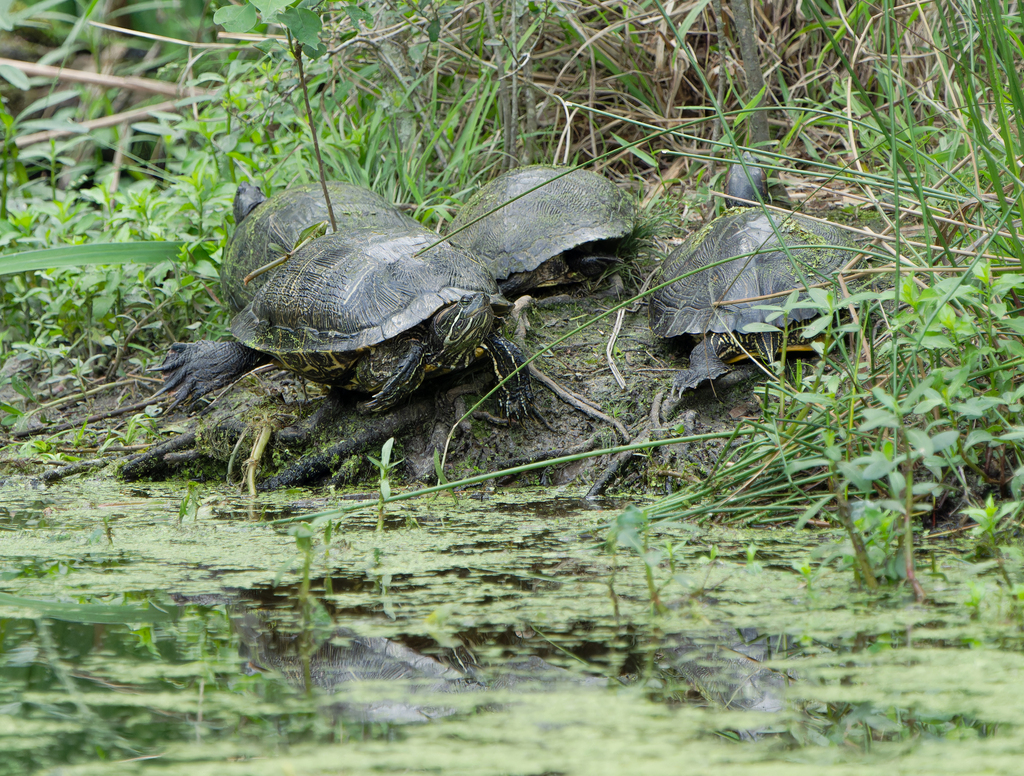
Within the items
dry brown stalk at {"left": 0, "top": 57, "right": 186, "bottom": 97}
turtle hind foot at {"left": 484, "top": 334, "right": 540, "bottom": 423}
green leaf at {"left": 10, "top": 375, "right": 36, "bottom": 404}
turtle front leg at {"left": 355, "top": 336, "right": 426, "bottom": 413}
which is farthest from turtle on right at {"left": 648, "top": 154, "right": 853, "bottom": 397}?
dry brown stalk at {"left": 0, "top": 57, "right": 186, "bottom": 97}

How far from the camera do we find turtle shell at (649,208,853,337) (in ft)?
9.93

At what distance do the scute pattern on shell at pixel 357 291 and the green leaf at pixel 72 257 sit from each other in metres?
0.96

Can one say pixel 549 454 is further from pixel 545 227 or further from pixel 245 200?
pixel 245 200

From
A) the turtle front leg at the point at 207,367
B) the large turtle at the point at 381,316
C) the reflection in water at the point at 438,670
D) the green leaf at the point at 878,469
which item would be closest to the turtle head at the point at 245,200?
the turtle front leg at the point at 207,367

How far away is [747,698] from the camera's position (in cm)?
128

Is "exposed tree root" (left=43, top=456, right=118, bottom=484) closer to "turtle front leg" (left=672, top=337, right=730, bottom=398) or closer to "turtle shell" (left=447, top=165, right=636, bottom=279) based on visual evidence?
"turtle shell" (left=447, top=165, right=636, bottom=279)

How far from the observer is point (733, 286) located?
3.10 metres

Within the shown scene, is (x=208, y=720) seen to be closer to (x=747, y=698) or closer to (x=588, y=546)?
(x=747, y=698)

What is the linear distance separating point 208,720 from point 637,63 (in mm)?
4264

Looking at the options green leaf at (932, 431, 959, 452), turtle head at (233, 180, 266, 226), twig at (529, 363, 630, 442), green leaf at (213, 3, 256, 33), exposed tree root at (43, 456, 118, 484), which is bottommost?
exposed tree root at (43, 456, 118, 484)

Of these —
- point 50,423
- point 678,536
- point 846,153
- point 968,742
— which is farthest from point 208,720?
point 846,153

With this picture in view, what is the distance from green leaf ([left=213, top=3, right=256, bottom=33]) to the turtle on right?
1541 mm

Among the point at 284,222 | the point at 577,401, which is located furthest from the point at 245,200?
the point at 577,401

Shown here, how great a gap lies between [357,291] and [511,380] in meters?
0.58
